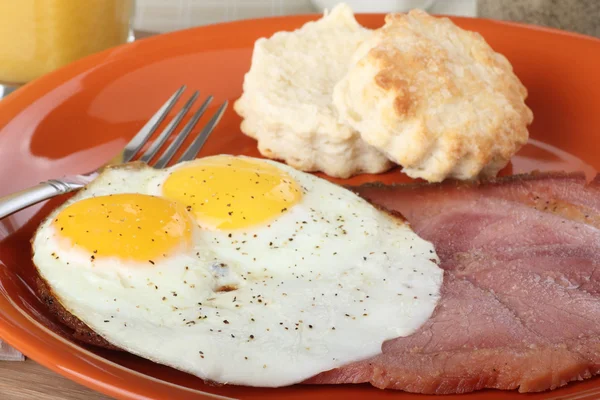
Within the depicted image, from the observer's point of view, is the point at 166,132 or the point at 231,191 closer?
the point at 231,191

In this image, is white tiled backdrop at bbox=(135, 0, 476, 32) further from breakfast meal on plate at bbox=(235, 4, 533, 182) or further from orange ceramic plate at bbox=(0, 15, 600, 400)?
breakfast meal on plate at bbox=(235, 4, 533, 182)

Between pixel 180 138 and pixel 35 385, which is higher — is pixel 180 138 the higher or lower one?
the higher one

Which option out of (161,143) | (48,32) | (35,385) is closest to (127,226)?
(35,385)

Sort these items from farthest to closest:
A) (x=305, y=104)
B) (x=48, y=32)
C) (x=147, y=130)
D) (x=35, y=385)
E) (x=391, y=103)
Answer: (x=48, y=32), (x=147, y=130), (x=305, y=104), (x=391, y=103), (x=35, y=385)

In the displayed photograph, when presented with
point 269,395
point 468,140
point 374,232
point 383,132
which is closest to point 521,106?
point 468,140

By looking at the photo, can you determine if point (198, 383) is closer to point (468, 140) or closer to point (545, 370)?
point (545, 370)

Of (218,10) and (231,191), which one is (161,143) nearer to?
(231,191)

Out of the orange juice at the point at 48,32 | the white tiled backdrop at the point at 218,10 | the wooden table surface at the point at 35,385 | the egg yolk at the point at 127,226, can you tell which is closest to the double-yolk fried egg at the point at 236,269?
the egg yolk at the point at 127,226
